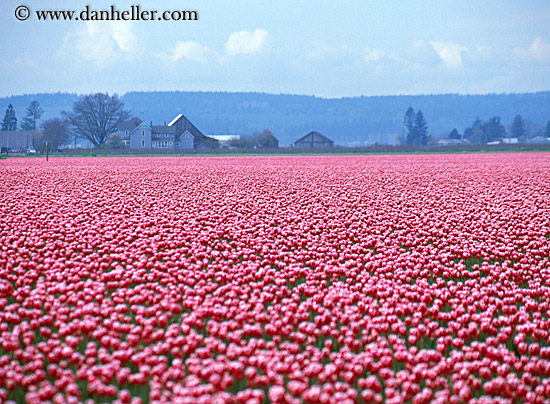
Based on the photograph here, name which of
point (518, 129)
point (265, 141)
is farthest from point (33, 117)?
point (518, 129)

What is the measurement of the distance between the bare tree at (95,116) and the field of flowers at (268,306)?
10119 centimetres

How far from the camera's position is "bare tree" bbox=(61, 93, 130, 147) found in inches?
4235

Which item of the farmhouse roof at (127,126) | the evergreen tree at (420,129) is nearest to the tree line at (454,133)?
the evergreen tree at (420,129)

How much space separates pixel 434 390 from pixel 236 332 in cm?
189

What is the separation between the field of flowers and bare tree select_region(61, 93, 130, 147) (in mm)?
101186

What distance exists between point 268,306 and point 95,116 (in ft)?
363

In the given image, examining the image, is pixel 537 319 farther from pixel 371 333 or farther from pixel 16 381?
pixel 16 381

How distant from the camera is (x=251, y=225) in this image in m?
10.5

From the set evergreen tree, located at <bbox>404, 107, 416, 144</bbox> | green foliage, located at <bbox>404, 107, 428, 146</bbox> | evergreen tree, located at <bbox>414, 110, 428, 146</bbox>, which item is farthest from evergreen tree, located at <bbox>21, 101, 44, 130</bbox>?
evergreen tree, located at <bbox>414, 110, 428, 146</bbox>

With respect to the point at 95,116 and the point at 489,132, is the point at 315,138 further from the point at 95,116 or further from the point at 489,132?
the point at 489,132

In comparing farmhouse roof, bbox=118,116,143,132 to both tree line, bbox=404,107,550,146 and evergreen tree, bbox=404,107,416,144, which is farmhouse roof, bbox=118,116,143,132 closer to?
tree line, bbox=404,107,550,146

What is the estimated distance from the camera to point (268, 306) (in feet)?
20.9

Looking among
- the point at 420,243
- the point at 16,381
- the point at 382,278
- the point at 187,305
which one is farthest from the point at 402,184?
the point at 16,381

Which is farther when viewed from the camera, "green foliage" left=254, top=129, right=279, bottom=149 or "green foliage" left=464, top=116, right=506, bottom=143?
"green foliage" left=464, top=116, right=506, bottom=143
